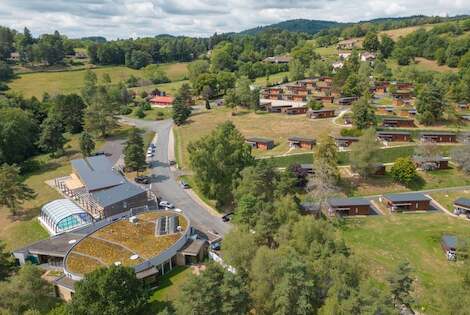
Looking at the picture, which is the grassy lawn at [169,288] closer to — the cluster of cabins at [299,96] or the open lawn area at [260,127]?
the open lawn area at [260,127]

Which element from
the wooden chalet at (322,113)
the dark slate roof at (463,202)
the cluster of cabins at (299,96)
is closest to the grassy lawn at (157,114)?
the cluster of cabins at (299,96)

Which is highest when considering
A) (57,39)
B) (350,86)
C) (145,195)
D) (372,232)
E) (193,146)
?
(57,39)

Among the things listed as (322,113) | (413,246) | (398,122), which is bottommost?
(413,246)

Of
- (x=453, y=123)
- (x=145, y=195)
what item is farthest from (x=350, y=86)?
(x=145, y=195)

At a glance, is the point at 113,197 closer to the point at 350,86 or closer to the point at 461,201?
the point at 461,201

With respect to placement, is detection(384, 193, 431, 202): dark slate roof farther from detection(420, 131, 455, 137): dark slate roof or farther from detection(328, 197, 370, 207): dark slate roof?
detection(420, 131, 455, 137): dark slate roof

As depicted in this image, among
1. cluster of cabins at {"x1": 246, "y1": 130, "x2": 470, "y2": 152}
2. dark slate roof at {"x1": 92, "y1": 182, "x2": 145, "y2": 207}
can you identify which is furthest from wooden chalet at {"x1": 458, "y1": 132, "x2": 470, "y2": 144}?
dark slate roof at {"x1": 92, "y1": 182, "x2": 145, "y2": 207}

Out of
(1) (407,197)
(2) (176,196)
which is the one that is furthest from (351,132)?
(2) (176,196)

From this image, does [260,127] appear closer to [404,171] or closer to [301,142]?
[301,142]
